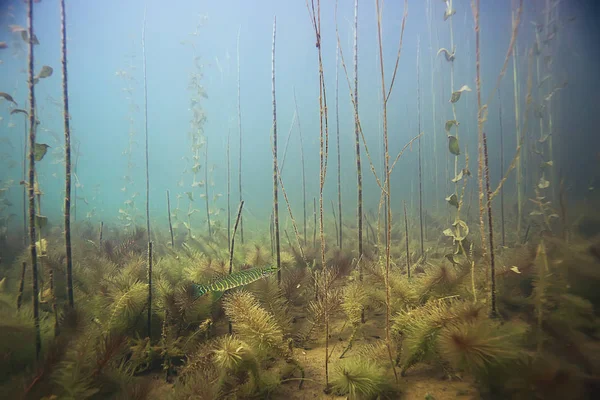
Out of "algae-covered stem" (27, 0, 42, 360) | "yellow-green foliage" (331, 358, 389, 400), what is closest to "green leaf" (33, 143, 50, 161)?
"algae-covered stem" (27, 0, 42, 360)

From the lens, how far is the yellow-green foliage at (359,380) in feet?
5.20

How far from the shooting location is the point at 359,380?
1595 millimetres

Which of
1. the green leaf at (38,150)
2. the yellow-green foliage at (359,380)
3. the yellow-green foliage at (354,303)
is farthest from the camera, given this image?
the yellow-green foliage at (354,303)

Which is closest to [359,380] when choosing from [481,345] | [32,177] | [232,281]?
[481,345]

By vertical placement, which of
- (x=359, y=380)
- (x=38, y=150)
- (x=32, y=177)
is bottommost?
(x=359, y=380)

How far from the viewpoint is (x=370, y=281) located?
2.94m

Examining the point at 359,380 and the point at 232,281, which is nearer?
the point at 359,380

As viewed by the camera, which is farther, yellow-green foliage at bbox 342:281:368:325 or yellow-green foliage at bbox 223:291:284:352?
yellow-green foliage at bbox 342:281:368:325

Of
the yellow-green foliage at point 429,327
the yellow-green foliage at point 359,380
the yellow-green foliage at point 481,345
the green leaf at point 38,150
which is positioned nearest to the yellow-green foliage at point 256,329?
the yellow-green foliage at point 359,380

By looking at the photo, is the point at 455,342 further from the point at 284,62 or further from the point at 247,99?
the point at 247,99

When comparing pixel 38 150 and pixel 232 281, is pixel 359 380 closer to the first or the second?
pixel 232 281

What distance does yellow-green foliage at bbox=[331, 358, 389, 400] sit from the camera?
1.58 metres

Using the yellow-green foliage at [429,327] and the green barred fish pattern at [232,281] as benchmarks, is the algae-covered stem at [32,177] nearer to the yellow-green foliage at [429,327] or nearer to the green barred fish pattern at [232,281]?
the green barred fish pattern at [232,281]

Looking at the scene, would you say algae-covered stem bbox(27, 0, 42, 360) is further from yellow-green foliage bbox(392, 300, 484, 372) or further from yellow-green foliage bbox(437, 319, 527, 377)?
yellow-green foliage bbox(437, 319, 527, 377)
